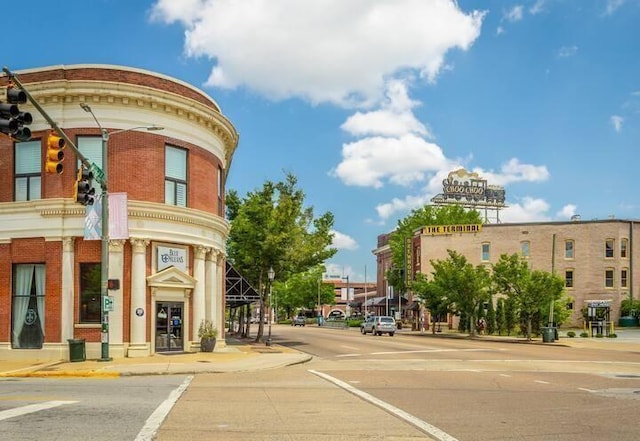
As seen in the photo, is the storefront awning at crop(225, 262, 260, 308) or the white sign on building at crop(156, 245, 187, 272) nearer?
the white sign on building at crop(156, 245, 187, 272)

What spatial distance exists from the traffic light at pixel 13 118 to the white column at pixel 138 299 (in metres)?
12.8

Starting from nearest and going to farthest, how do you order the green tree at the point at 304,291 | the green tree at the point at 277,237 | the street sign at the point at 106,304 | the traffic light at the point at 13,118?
1. the traffic light at the point at 13,118
2. the street sign at the point at 106,304
3. the green tree at the point at 277,237
4. the green tree at the point at 304,291

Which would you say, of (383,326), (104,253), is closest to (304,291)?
(383,326)

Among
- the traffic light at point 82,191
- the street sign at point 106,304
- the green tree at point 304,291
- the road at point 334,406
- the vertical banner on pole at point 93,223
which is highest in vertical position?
the traffic light at point 82,191

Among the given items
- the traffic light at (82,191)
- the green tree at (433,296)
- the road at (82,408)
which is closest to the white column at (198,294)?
the traffic light at (82,191)

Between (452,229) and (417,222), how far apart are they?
46.7 ft

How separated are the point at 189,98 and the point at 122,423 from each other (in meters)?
20.0

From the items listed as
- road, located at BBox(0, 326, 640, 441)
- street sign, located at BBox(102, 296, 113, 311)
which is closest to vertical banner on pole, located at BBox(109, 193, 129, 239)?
street sign, located at BBox(102, 296, 113, 311)

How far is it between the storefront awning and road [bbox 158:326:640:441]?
18.5 meters

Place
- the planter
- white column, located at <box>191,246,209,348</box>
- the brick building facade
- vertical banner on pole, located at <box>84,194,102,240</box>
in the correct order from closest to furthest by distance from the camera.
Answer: vertical banner on pole, located at <box>84,194,102,240</box> → the planter → white column, located at <box>191,246,209,348</box> → the brick building facade

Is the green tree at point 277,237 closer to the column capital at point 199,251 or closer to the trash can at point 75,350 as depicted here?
the column capital at point 199,251

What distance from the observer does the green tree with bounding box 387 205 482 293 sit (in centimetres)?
8350

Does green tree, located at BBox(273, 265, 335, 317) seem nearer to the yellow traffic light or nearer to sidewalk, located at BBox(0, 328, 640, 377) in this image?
sidewalk, located at BBox(0, 328, 640, 377)

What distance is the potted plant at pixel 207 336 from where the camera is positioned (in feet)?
95.1
